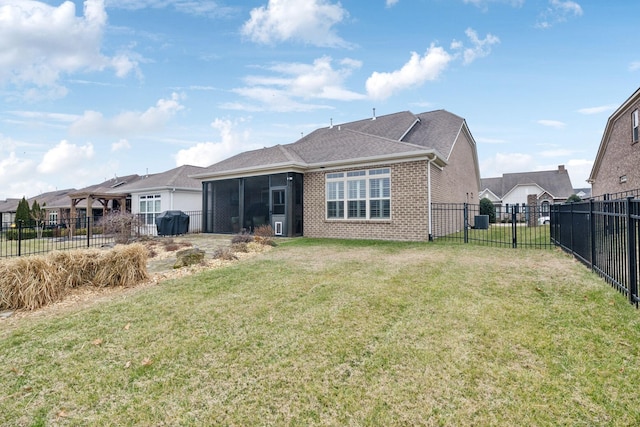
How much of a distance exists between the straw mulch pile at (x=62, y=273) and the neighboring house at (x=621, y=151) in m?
17.5

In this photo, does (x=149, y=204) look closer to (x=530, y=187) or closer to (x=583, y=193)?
(x=530, y=187)

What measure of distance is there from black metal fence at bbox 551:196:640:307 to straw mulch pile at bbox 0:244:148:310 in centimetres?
814

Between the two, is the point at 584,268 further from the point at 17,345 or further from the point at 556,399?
the point at 17,345

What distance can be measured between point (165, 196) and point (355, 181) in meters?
13.1

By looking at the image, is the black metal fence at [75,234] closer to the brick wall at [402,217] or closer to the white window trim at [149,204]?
the white window trim at [149,204]

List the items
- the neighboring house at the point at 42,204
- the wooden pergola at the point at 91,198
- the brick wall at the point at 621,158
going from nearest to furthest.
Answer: the brick wall at the point at 621,158 < the wooden pergola at the point at 91,198 < the neighboring house at the point at 42,204

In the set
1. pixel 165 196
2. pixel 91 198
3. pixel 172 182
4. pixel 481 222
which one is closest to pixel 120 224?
pixel 165 196

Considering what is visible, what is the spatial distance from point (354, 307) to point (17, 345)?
3899 millimetres

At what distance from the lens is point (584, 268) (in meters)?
6.55

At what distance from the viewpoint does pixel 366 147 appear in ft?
42.8

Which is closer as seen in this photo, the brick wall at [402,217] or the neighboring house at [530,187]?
the brick wall at [402,217]

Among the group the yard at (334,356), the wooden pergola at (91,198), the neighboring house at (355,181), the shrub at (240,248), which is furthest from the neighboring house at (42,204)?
the yard at (334,356)

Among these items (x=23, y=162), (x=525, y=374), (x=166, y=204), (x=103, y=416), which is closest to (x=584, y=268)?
(x=525, y=374)

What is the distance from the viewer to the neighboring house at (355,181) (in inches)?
461
